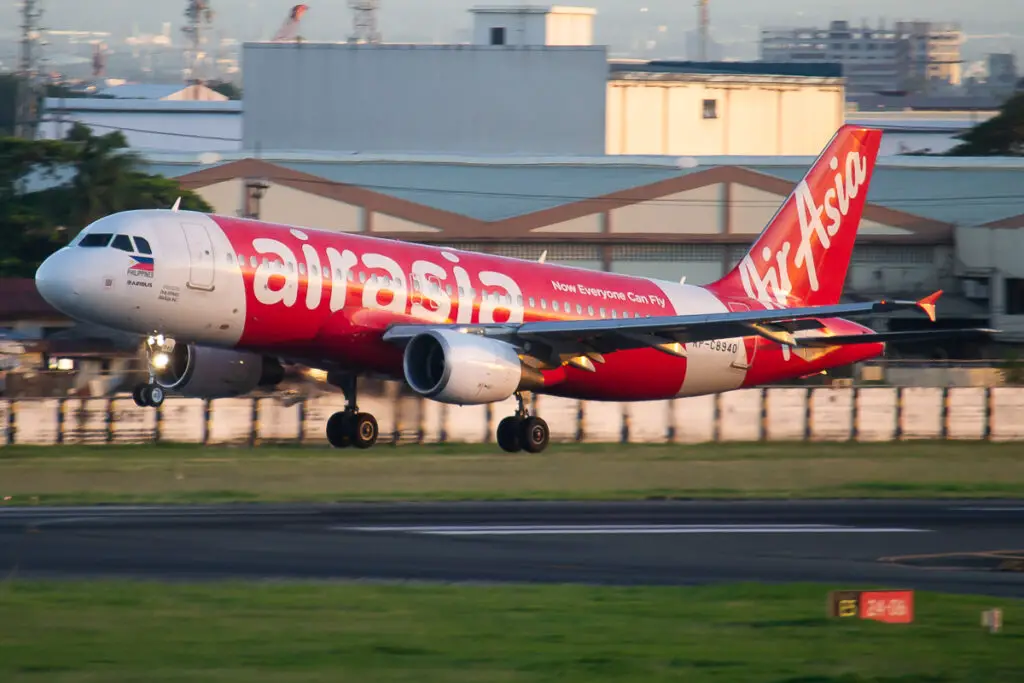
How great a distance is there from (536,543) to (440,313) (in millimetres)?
12538

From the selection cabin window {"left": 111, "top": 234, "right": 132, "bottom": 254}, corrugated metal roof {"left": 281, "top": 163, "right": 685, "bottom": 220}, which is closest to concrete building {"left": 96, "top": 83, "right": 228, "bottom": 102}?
corrugated metal roof {"left": 281, "top": 163, "right": 685, "bottom": 220}

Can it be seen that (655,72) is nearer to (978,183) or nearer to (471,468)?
(978,183)

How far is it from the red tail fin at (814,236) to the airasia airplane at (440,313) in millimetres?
55

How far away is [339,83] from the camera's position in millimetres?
87500

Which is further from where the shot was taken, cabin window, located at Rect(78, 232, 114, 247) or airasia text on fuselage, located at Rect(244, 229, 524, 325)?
airasia text on fuselage, located at Rect(244, 229, 524, 325)

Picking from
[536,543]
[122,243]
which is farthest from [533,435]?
[536,543]

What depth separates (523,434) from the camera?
3212 centimetres

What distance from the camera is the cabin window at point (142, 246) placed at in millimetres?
27172

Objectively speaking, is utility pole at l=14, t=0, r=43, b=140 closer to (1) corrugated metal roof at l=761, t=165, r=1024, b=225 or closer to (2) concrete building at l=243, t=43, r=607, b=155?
(2) concrete building at l=243, t=43, r=607, b=155

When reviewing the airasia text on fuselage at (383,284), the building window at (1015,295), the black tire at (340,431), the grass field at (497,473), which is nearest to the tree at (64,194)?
the grass field at (497,473)

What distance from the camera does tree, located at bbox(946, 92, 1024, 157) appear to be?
9544 cm

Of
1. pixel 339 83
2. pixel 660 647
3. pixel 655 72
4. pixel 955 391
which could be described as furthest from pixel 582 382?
pixel 655 72

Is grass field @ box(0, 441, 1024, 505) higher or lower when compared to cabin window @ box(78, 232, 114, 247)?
lower

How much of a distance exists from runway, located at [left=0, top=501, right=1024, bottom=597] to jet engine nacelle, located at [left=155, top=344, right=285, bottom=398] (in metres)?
8.29
